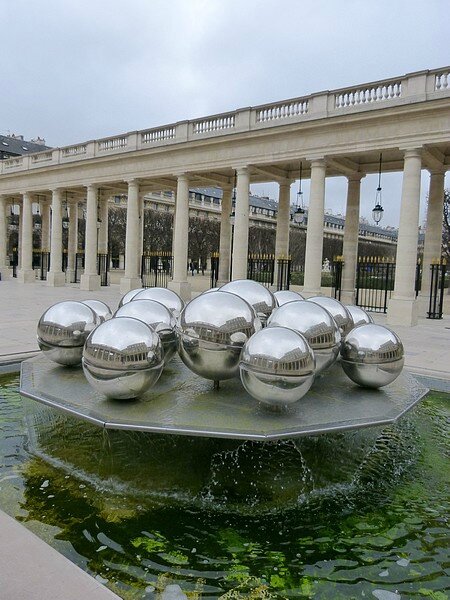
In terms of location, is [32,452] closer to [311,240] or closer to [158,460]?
[158,460]

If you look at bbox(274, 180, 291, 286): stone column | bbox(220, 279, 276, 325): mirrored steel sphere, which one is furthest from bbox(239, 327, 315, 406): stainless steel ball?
bbox(274, 180, 291, 286): stone column

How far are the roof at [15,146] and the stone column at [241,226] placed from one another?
229 feet

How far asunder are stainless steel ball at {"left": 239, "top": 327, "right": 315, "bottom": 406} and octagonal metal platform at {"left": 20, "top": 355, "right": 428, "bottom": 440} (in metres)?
0.30

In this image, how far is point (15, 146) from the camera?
283 ft

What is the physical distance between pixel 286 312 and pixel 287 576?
310 cm

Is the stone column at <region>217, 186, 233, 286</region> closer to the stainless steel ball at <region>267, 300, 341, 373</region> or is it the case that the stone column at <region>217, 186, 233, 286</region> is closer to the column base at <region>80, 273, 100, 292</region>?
the column base at <region>80, 273, 100, 292</region>

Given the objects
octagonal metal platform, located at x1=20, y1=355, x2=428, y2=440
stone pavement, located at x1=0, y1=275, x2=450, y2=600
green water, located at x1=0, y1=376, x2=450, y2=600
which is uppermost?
octagonal metal platform, located at x1=20, y1=355, x2=428, y2=440

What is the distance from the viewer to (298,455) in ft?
20.9

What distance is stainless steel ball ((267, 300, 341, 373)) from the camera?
238 inches

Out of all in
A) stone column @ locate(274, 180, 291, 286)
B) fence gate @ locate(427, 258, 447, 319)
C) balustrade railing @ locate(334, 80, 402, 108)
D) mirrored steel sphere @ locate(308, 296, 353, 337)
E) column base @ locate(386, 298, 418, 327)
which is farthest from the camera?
stone column @ locate(274, 180, 291, 286)

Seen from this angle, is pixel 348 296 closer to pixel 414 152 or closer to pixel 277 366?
pixel 414 152

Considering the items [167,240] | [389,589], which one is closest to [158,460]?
[389,589]

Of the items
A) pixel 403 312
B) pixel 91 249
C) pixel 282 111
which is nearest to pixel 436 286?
pixel 403 312

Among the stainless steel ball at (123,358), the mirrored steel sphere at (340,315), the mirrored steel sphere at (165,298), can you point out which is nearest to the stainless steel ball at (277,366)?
the stainless steel ball at (123,358)
